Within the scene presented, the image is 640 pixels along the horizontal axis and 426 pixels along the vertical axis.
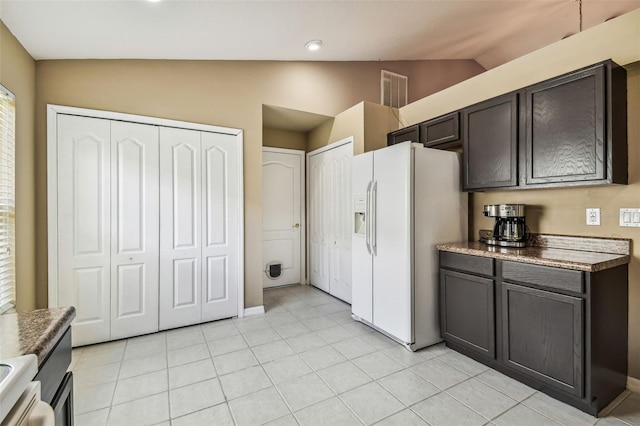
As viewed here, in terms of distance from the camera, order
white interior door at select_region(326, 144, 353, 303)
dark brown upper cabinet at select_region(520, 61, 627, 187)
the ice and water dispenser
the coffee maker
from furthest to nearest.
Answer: white interior door at select_region(326, 144, 353, 303)
the ice and water dispenser
the coffee maker
dark brown upper cabinet at select_region(520, 61, 627, 187)

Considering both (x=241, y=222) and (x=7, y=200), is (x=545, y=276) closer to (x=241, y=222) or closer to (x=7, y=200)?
(x=241, y=222)

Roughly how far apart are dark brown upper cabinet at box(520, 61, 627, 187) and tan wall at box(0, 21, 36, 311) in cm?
395

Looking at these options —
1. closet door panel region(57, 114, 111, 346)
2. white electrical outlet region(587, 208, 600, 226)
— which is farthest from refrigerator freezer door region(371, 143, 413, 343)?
closet door panel region(57, 114, 111, 346)

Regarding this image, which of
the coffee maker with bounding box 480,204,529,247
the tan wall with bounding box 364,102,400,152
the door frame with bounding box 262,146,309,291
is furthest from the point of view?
the door frame with bounding box 262,146,309,291

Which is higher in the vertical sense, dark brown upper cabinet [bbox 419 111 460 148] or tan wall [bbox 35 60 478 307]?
tan wall [bbox 35 60 478 307]

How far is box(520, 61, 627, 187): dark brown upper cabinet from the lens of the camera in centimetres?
193

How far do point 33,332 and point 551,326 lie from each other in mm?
2677

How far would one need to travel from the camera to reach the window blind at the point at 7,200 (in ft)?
7.00

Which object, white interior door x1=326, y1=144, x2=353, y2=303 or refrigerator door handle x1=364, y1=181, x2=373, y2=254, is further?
white interior door x1=326, y1=144, x2=353, y2=303

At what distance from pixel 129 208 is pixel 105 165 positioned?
17.8 inches

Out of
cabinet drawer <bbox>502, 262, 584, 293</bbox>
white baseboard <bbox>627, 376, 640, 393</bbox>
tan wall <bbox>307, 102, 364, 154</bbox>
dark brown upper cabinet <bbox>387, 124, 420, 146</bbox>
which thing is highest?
tan wall <bbox>307, 102, 364, 154</bbox>

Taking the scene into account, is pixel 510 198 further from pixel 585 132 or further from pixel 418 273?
pixel 418 273

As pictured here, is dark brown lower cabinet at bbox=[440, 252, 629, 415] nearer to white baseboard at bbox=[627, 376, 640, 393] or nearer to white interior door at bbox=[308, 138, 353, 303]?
white baseboard at bbox=[627, 376, 640, 393]

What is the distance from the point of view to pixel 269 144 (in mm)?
4738
